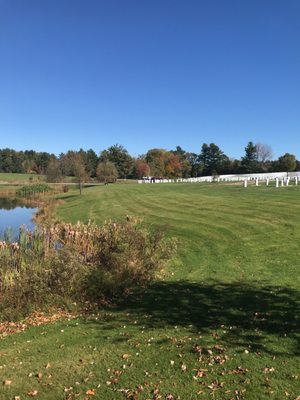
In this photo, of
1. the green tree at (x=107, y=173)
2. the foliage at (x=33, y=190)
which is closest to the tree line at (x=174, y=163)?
the green tree at (x=107, y=173)

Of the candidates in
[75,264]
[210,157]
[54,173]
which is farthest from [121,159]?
[75,264]

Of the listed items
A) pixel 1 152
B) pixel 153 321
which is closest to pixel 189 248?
pixel 153 321

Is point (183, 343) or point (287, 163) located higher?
point (287, 163)

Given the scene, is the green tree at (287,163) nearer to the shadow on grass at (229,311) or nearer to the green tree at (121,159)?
the green tree at (121,159)

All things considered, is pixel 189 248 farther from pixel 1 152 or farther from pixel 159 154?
pixel 1 152

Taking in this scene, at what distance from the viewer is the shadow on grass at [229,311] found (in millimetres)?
7117

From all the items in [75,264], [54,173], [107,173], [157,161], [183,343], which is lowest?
[183,343]

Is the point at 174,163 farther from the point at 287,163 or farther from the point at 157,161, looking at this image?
the point at 287,163

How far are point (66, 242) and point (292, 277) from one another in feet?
20.0

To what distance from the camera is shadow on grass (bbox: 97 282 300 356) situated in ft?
23.4

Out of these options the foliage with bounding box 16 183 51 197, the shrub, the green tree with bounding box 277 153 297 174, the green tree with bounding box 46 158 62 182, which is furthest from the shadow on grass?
the green tree with bounding box 277 153 297 174

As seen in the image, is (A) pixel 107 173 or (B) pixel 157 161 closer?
(A) pixel 107 173

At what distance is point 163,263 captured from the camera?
1273cm

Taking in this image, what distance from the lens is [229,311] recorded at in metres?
8.57
